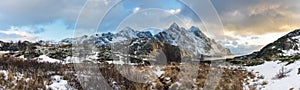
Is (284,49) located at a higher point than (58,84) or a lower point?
higher

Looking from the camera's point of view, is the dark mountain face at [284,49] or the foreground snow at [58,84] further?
the dark mountain face at [284,49]

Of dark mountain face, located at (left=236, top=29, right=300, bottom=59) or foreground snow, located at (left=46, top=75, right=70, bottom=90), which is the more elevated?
dark mountain face, located at (left=236, top=29, right=300, bottom=59)

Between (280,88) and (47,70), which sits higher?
(47,70)

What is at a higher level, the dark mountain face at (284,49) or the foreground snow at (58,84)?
the dark mountain face at (284,49)

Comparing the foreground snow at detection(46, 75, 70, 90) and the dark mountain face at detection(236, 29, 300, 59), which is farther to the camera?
the dark mountain face at detection(236, 29, 300, 59)

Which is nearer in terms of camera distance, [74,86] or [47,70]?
[74,86]

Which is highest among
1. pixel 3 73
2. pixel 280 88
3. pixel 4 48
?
pixel 4 48

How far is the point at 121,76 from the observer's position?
1773 cm

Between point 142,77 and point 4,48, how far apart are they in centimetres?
3011

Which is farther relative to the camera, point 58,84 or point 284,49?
point 284,49

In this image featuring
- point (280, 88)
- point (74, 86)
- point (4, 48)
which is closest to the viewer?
point (74, 86)

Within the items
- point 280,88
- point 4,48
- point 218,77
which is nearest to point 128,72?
point 218,77

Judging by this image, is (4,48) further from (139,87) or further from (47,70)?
(139,87)

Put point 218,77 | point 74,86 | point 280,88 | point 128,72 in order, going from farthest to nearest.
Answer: point 218,77, point 128,72, point 280,88, point 74,86
